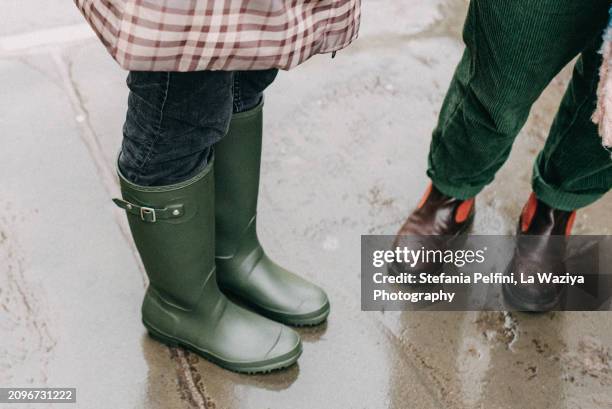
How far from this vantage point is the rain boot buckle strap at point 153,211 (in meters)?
1.25

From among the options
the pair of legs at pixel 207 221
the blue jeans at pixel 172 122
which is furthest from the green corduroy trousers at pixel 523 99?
the blue jeans at pixel 172 122

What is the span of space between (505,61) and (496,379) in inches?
Result: 28.5

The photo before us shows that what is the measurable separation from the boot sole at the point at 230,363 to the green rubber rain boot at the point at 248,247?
0.12m

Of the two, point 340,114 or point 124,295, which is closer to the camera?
point 124,295

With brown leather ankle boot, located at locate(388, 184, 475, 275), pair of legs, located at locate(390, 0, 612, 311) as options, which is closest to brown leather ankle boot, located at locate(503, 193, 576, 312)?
pair of legs, located at locate(390, 0, 612, 311)

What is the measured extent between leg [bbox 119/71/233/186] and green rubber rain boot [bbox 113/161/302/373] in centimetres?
3

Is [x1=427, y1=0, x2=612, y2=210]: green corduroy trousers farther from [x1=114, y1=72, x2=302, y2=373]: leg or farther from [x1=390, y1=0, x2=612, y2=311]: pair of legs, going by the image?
[x1=114, y1=72, x2=302, y2=373]: leg

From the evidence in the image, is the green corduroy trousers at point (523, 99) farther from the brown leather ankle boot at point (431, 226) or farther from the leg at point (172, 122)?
the leg at point (172, 122)

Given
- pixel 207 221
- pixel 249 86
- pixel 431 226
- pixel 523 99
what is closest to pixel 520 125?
pixel 523 99

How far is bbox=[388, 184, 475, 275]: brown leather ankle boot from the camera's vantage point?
1773mm

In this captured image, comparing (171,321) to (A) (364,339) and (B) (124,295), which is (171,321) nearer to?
(B) (124,295)

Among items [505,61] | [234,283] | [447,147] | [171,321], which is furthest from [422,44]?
[171,321]

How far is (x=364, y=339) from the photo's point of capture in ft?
5.33

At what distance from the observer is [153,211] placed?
1.25 meters
